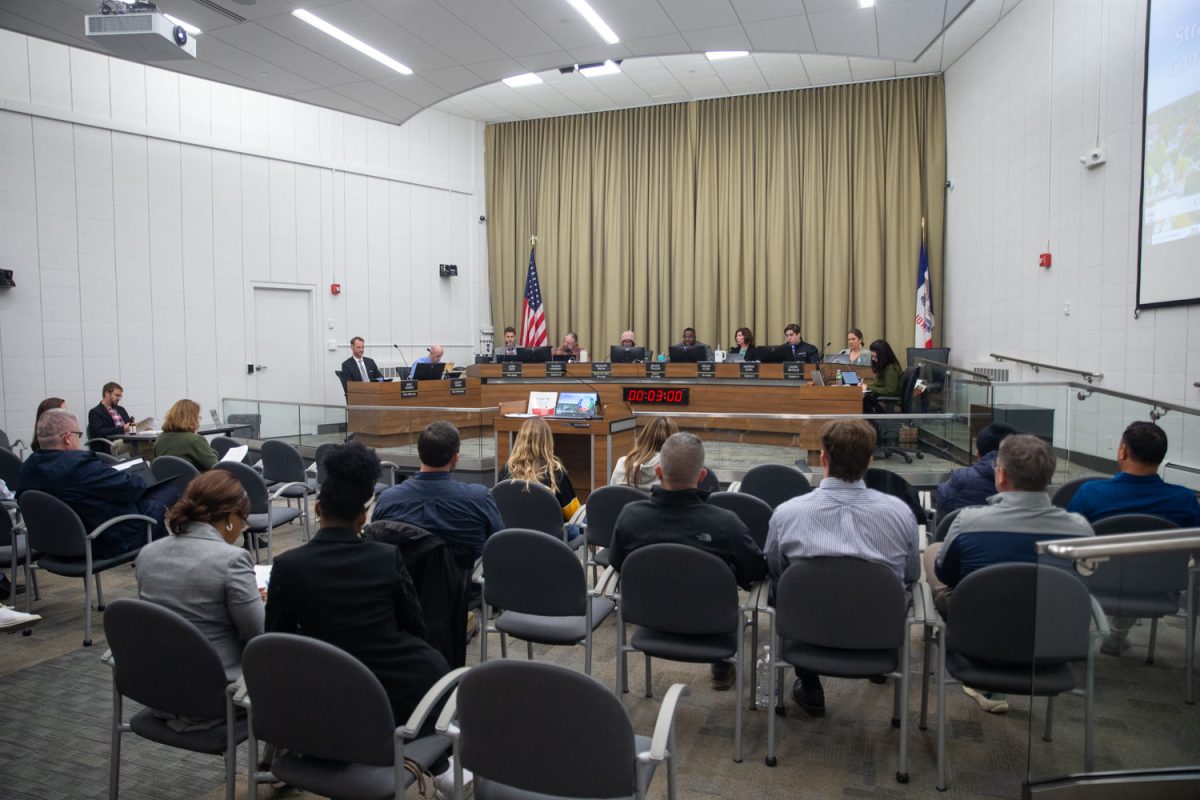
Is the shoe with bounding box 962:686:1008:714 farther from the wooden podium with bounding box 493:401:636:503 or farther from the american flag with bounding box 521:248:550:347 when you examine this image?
the american flag with bounding box 521:248:550:347

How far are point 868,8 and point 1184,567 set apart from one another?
5975mm

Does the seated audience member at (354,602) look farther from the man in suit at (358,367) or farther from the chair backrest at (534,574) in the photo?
the man in suit at (358,367)

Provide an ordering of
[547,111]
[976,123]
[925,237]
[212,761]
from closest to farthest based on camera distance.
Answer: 1. [212,761]
2. [976,123]
3. [925,237]
4. [547,111]

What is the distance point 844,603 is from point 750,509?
3.80 ft

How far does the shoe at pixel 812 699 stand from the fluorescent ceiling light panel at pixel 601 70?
31.4ft

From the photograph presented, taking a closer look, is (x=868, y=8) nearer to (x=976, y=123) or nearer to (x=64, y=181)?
(x=976, y=123)

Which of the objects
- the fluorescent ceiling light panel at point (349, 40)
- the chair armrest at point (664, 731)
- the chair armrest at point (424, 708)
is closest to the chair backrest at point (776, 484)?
the chair armrest at point (664, 731)

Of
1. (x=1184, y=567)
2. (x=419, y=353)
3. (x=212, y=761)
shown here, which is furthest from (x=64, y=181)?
(x=1184, y=567)

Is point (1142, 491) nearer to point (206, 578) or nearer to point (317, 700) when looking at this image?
point (317, 700)

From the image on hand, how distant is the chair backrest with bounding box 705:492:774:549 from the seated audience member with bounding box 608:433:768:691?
73 centimetres

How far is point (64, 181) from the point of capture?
29.5 ft

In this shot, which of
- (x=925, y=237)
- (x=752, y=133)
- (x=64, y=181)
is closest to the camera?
(x=64, y=181)

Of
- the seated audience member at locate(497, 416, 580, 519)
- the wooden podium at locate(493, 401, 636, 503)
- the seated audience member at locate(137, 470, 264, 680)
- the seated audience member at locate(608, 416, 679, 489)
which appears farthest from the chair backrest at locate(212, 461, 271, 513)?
the seated audience member at locate(137, 470, 264, 680)

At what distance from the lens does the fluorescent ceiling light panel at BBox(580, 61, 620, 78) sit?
10.9m
